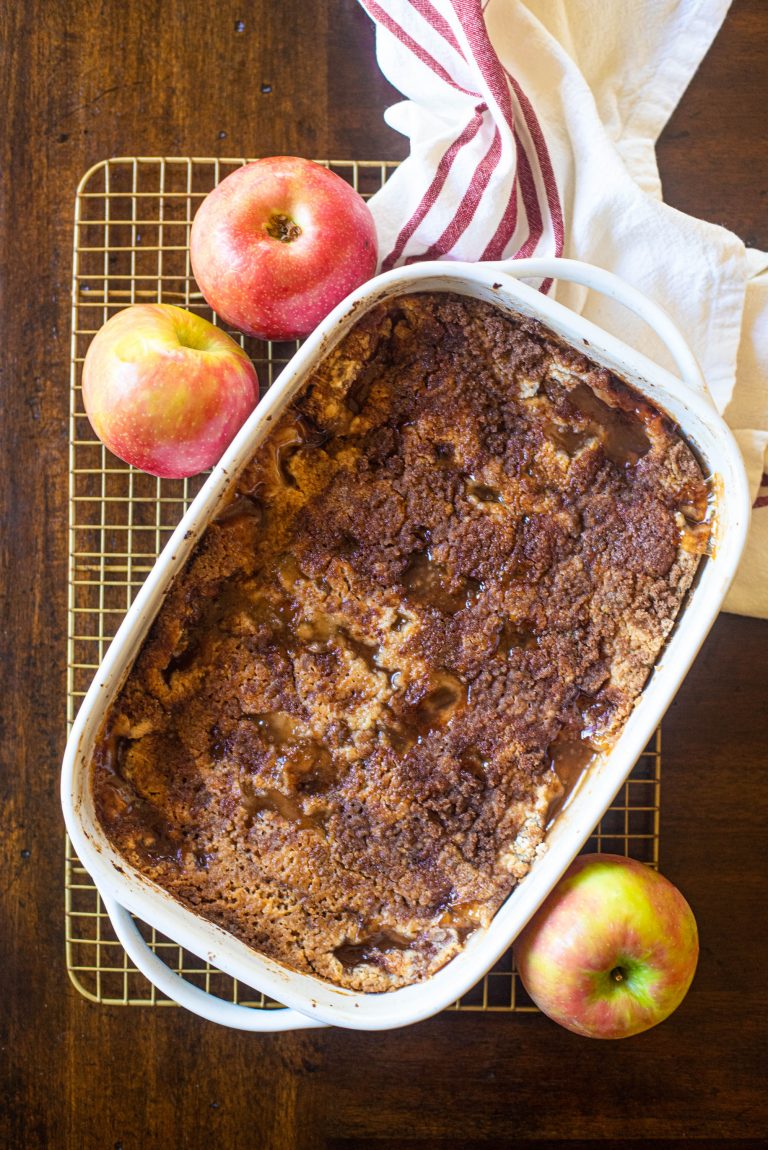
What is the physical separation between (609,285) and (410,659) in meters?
0.47

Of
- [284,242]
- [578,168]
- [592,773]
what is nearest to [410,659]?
[592,773]

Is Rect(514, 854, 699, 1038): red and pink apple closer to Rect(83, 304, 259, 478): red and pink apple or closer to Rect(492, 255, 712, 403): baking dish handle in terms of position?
Rect(492, 255, 712, 403): baking dish handle

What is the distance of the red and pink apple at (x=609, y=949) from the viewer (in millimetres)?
1016

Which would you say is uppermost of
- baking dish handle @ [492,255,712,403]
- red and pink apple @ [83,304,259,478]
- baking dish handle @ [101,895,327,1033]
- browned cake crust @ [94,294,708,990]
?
baking dish handle @ [492,255,712,403]

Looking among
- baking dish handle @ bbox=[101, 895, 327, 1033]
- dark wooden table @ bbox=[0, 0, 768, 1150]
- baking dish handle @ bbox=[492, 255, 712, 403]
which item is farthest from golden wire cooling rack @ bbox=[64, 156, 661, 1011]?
baking dish handle @ bbox=[492, 255, 712, 403]

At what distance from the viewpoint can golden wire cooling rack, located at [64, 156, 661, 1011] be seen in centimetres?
116

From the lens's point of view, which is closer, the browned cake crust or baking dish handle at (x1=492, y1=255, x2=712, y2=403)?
baking dish handle at (x1=492, y1=255, x2=712, y2=403)

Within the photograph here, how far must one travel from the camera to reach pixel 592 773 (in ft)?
3.41

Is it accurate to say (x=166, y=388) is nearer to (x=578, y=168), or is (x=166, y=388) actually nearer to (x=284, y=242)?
(x=284, y=242)

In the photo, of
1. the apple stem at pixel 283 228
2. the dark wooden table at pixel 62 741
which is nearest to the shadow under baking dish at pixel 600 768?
the apple stem at pixel 283 228

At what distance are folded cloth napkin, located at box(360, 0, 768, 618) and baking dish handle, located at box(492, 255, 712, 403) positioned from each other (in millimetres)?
168

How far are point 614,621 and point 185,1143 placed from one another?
3.05ft

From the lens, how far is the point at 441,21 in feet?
3.43

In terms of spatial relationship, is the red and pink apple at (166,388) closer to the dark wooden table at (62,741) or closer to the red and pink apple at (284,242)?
the red and pink apple at (284,242)
